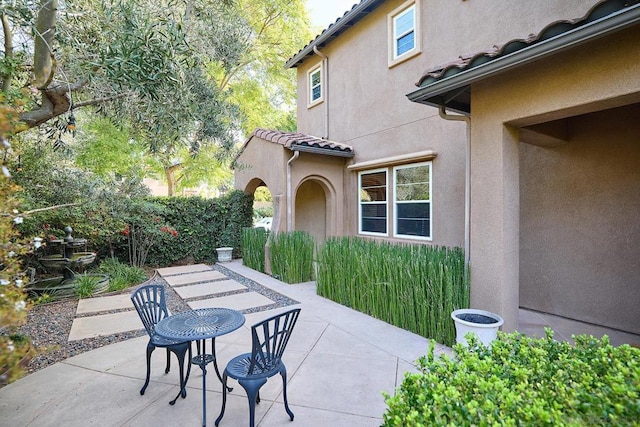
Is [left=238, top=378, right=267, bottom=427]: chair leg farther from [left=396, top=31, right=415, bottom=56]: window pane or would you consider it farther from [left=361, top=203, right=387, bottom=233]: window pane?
[left=396, top=31, right=415, bottom=56]: window pane

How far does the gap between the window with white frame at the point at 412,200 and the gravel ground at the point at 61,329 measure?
405 centimetres

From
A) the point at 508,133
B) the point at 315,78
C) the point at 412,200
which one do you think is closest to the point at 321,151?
the point at 412,200

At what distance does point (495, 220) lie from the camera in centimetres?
453

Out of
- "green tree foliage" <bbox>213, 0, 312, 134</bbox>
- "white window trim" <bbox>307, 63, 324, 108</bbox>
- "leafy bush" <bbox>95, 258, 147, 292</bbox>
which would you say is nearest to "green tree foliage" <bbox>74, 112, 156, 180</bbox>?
"leafy bush" <bbox>95, 258, 147, 292</bbox>

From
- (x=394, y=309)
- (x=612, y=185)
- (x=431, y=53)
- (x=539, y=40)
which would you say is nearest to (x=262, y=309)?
(x=394, y=309)

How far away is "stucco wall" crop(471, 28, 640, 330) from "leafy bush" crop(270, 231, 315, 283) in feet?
17.0

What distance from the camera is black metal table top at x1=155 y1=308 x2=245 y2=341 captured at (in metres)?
3.20

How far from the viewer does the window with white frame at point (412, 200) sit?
8594 mm

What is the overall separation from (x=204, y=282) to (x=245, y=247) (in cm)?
262

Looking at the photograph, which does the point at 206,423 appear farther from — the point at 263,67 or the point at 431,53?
the point at 263,67

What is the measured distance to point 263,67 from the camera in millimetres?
18828

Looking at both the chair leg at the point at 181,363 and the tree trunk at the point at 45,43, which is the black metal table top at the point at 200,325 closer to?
the chair leg at the point at 181,363

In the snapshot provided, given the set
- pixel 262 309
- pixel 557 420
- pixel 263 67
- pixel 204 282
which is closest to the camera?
pixel 557 420

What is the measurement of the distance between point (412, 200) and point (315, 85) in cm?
697
